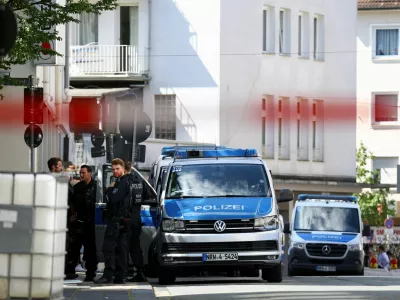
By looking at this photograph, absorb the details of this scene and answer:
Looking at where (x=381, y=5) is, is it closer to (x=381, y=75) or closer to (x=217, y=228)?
(x=381, y=75)

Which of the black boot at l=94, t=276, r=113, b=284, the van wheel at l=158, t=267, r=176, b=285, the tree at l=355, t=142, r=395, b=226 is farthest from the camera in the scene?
the tree at l=355, t=142, r=395, b=226

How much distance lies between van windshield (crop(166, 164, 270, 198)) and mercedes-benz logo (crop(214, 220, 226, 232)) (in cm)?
86

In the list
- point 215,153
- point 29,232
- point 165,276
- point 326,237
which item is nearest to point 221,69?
point 326,237

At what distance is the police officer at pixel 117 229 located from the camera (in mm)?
23766

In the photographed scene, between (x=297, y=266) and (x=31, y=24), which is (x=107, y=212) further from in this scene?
(x=297, y=266)

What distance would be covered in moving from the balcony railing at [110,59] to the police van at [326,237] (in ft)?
60.6

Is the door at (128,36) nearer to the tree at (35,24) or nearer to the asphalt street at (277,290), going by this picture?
the asphalt street at (277,290)

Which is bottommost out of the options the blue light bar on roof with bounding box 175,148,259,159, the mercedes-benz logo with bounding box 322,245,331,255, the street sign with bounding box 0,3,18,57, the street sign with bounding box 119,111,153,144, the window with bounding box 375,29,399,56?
the mercedes-benz logo with bounding box 322,245,331,255

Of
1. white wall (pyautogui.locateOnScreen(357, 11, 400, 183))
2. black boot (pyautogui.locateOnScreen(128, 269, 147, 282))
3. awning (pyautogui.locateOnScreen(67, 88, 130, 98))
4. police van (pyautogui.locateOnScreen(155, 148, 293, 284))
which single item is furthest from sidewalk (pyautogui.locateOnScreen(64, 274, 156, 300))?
white wall (pyautogui.locateOnScreen(357, 11, 400, 183))

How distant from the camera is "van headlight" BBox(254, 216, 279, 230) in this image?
25734 mm

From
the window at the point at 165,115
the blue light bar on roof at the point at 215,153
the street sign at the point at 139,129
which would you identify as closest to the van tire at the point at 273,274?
the blue light bar on roof at the point at 215,153

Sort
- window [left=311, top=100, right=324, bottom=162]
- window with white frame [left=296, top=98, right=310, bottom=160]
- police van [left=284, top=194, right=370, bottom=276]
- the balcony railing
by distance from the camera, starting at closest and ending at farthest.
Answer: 1. police van [left=284, top=194, right=370, bottom=276]
2. the balcony railing
3. window with white frame [left=296, top=98, right=310, bottom=160]
4. window [left=311, top=100, right=324, bottom=162]

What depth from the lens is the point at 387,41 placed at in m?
80.2

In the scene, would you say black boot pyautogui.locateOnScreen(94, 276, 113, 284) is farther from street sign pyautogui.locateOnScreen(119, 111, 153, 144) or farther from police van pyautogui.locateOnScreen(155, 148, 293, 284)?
street sign pyautogui.locateOnScreen(119, 111, 153, 144)
